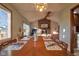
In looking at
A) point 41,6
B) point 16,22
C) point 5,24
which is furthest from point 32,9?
point 5,24

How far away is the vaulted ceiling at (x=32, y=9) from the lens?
10.1 ft

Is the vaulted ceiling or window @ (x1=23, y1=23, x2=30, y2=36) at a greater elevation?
the vaulted ceiling

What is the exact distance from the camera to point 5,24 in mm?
3078

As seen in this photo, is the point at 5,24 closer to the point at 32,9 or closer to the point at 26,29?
the point at 26,29

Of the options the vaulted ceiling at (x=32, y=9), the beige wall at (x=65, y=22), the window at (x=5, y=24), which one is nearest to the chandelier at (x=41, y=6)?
the vaulted ceiling at (x=32, y=9)

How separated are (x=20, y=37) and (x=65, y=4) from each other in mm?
1044

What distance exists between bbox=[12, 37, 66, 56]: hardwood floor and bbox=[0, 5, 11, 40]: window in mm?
360

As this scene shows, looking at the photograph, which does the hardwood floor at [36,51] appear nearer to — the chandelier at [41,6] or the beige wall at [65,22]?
the beige wall at [65,22]

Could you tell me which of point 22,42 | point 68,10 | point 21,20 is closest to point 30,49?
point 22,42

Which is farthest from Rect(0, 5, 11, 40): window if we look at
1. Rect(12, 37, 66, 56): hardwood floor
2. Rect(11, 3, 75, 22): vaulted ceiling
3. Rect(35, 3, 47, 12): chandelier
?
Rect(35, 3, 47, 12): chandelier

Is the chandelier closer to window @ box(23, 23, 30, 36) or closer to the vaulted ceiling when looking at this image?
the vaulted ceiling

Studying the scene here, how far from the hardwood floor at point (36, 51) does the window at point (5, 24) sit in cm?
36

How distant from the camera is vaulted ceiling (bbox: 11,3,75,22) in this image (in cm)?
308

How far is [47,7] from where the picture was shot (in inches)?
122
